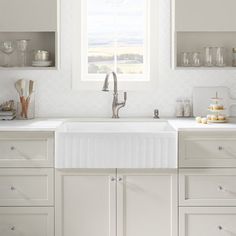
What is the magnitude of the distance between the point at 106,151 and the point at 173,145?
1.36ft

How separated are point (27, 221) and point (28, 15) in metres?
1.38

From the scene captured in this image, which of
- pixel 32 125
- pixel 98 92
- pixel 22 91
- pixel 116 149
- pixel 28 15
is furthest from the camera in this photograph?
pixel 98 92

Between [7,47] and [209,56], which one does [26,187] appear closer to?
[7,47]

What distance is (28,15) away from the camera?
4102mm

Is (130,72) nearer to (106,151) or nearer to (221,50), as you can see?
(221,50)

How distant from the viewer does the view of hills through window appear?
178 inches

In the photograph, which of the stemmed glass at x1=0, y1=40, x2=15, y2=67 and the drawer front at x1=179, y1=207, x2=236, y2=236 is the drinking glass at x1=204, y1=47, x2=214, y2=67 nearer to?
the drawer front at x1=179, y1=207, x2=236, y2=236

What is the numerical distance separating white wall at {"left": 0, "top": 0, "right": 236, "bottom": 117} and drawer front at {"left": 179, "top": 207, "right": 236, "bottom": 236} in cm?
94

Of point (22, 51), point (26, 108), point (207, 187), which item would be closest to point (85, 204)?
point (207, 187)

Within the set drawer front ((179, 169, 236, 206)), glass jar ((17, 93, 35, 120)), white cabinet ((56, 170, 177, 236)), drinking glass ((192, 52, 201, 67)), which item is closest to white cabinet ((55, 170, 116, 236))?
white cabinet ((56, 170, 177, 236))

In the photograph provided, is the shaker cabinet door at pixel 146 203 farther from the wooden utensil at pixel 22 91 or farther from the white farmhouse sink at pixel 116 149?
the wooden utensil at pixel 22 91

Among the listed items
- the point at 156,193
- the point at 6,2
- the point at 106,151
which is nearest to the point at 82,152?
the point at 106,151

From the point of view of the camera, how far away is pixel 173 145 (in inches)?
147

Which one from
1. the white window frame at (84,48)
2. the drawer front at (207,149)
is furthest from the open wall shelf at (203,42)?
the drawer front at (207,149)
